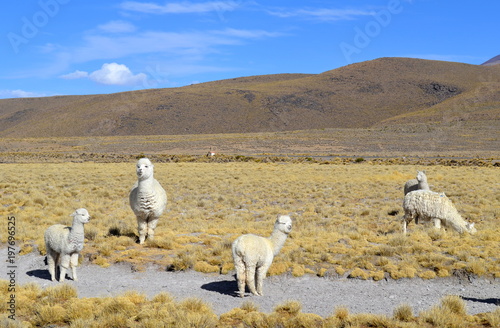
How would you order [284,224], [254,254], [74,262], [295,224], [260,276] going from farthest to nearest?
[295,224], [74,262], [284,224], [260,276], [254,254]

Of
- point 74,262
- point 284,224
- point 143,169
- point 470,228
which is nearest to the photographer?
point 284,224

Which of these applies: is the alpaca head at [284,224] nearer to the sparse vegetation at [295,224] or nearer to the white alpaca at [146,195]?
the sparse vegetation at [295,224]

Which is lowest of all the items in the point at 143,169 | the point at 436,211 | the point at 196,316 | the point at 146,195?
the point at 196,316

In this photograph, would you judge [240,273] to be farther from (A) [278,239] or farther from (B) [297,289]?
(B) [297,289]

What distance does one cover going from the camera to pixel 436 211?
36.0 ft

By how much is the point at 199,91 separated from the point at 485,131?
85804 millimetres

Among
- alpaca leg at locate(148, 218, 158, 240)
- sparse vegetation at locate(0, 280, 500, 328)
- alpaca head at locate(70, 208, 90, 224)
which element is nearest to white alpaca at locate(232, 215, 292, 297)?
sparse vegetation at locate(0, 280, 500, 328)

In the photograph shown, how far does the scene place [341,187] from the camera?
22922 millimetres

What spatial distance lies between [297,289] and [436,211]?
500 centimetres

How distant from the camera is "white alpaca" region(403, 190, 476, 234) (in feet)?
35.8

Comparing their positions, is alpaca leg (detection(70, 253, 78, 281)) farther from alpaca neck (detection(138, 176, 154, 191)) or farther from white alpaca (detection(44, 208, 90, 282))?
alpaca neck (detection(138, 176, 154, 191))

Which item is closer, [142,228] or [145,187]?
[145,187]

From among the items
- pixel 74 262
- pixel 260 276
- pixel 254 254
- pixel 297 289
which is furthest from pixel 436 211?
pixel 74 262

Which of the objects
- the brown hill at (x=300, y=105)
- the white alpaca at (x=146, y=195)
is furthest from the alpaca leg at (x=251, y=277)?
the brown hill at (x=300, y=105)
